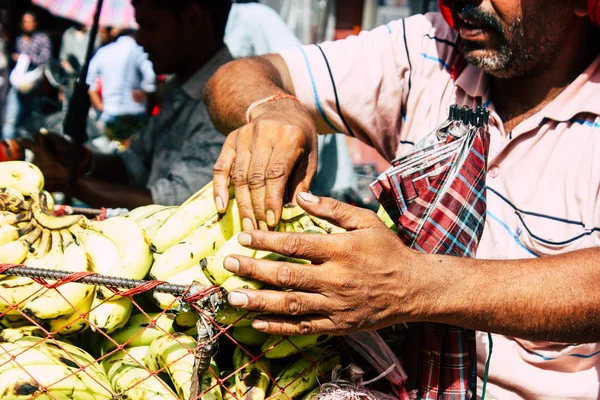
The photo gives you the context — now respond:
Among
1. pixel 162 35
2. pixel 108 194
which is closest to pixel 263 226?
pixel 108 194

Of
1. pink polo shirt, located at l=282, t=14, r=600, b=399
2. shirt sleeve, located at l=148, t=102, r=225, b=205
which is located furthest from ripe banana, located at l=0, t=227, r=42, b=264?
shirt sleeve, located at l=148, t=102, r=225, b=205

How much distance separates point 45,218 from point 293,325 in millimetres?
644

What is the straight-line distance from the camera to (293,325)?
120 centimetres

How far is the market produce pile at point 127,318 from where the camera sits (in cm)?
124

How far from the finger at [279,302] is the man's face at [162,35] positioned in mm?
2650

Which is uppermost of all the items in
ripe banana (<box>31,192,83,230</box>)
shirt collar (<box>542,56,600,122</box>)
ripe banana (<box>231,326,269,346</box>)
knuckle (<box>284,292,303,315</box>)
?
shirt collar (<box>542,56,600,122</box>)

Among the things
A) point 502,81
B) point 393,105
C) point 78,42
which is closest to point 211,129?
point 393,105

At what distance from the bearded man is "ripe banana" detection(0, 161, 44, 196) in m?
0.43

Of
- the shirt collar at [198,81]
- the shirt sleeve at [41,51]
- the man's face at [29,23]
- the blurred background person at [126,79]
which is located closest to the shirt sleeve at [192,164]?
the shirt collar at [198,81]

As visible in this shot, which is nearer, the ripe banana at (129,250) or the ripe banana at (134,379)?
the ripe banana at (134,379)

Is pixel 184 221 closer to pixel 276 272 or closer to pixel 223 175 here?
pixel 223 175

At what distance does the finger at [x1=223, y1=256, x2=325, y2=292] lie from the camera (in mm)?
1163

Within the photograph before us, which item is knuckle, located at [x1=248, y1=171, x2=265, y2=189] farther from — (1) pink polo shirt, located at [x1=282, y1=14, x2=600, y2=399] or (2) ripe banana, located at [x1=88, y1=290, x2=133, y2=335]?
(1) pink polo shirt, located at [x1=282, y1=14, x2=600, y2=399]

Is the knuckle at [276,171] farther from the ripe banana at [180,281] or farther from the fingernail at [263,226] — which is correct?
the ripe banana at [180,281]
